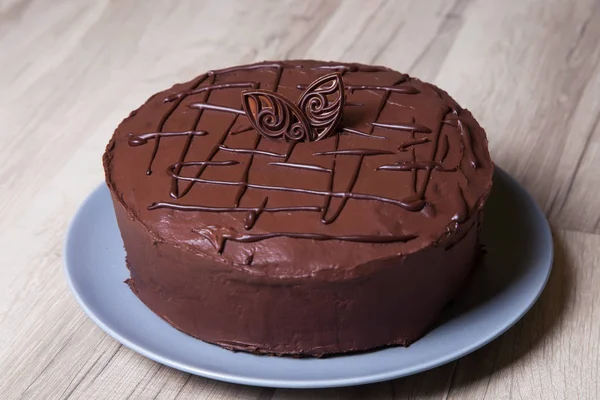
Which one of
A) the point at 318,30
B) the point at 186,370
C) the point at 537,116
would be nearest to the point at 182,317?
the point at 186,370

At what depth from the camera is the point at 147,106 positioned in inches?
92.0

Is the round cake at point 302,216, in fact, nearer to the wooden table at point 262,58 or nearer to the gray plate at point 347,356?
the gray plate at point 347,356

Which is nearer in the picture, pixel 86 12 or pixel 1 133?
pixel 1 133

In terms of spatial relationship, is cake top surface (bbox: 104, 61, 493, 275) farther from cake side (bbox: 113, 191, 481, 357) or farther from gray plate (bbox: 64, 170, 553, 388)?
gray plate (bbox: 64, 170, 553, 388)

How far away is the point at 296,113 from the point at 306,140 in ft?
0.24

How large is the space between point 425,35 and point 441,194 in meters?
1.69

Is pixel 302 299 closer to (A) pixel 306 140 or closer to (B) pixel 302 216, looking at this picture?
(B) pixel 302 216

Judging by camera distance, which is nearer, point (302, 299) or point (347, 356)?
point (302, 299)

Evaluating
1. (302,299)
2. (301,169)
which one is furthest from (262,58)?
(302,299)

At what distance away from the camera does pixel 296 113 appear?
2.08 m

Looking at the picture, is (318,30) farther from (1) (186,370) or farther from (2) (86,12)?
(1) (186,370)

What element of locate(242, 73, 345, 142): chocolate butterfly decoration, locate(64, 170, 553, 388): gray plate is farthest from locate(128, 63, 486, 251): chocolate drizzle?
locate(64, 170, 553, 388): gray plate

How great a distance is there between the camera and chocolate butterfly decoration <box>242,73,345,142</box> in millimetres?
2070

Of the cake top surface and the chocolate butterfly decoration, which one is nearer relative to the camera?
the cake top surface
